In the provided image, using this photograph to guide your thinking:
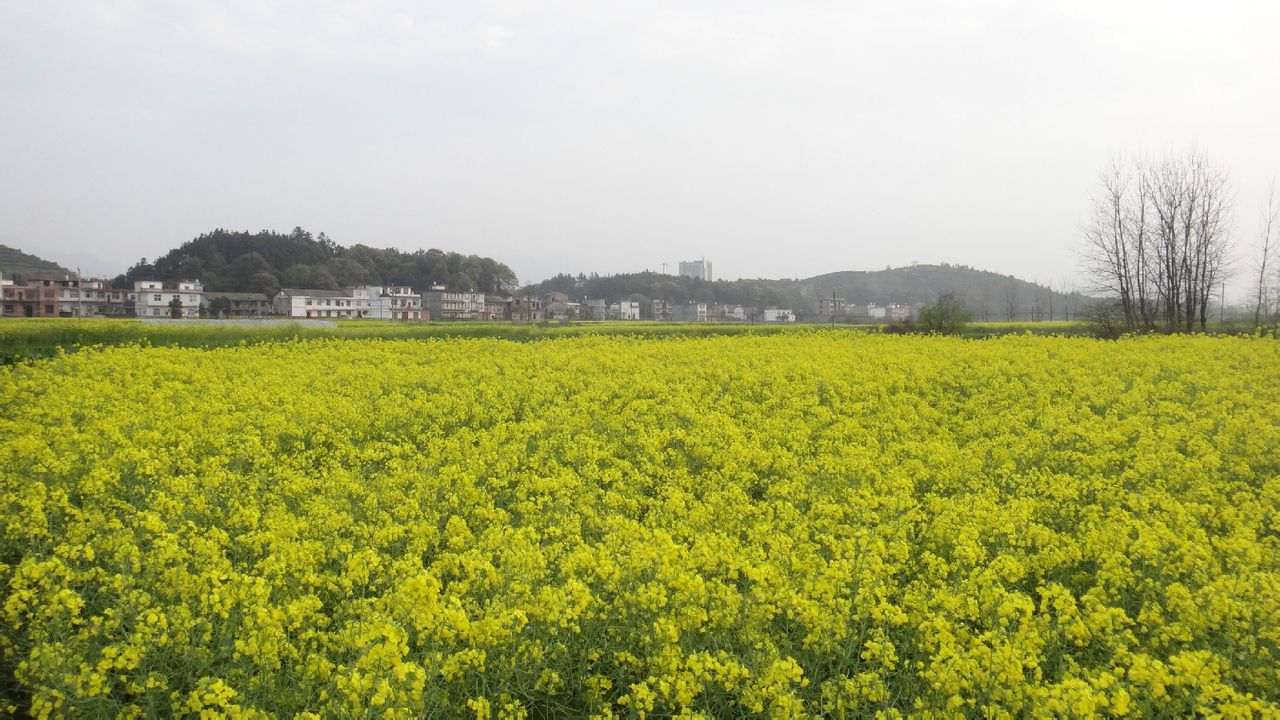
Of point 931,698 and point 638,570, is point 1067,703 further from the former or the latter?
point 638,570

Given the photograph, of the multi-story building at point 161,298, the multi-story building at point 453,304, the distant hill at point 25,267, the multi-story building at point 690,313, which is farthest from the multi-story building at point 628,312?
the distant hill at point 25,267

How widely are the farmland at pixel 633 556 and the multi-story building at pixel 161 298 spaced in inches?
3067

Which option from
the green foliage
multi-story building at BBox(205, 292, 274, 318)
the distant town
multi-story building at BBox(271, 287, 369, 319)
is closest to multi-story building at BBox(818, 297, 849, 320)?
the distant town

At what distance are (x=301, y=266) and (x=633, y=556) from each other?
100839 mm

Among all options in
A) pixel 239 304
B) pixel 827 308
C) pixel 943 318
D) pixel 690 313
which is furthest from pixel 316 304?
pixel 827 308

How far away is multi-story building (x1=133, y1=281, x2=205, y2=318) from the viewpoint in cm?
7944

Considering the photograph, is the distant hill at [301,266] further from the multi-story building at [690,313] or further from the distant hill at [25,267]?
the multi-story building at [690,313]

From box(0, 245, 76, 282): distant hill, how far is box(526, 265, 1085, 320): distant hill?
6914 centimetres

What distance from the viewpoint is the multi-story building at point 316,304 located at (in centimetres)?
8212

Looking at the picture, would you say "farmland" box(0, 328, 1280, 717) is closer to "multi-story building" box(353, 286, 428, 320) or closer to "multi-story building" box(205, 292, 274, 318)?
"multi-story building" box(353, 286, 428, 320)

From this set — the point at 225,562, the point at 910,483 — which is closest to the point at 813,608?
the point at 910,483

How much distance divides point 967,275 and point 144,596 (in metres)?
156

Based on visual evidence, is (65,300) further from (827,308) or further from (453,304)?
(827,308)

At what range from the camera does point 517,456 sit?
8562 millimetres
